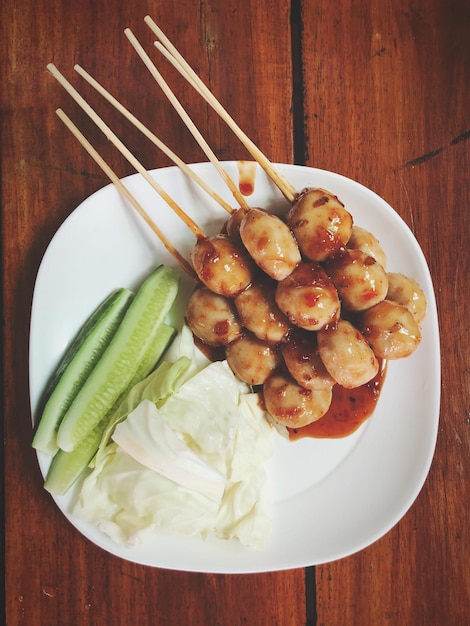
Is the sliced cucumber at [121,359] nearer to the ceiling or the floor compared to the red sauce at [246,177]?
nearer to the floor

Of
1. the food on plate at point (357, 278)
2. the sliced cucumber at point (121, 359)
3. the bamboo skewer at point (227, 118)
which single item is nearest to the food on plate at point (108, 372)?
the sliced cucumber at point (121, 359)

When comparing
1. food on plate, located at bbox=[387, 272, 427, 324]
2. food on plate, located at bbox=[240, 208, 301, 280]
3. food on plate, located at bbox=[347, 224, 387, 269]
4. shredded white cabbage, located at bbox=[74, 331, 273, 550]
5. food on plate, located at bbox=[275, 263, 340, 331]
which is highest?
food on plate, located at bbox=[240, 208, 301, 280]

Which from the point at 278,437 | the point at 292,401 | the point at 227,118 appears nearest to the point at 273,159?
the point at 227,118

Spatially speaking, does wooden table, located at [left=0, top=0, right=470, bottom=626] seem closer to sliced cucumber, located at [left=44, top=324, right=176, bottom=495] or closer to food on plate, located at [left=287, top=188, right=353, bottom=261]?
sliced cucumber, located at [left=44, top=324, right=176, bottom=495]

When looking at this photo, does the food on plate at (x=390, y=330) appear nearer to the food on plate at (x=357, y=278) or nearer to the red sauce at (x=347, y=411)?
the food on plate at (x=357, y=278)

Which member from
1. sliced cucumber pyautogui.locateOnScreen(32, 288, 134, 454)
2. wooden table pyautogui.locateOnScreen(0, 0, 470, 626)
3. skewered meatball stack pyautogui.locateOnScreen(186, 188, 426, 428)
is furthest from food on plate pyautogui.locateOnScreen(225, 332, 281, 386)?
wooden table pyautogui.locateOnScreen(0, 0, 470, 626)

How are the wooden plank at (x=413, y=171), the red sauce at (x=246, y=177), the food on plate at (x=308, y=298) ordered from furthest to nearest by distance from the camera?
the wooden plank at (x=413, y=171)
the red sauce at (x=246, y=177)
the food on plate at (x=308, y=298)

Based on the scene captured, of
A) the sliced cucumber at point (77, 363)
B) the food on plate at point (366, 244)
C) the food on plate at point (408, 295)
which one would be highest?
the food on plate at point (366, 244)
